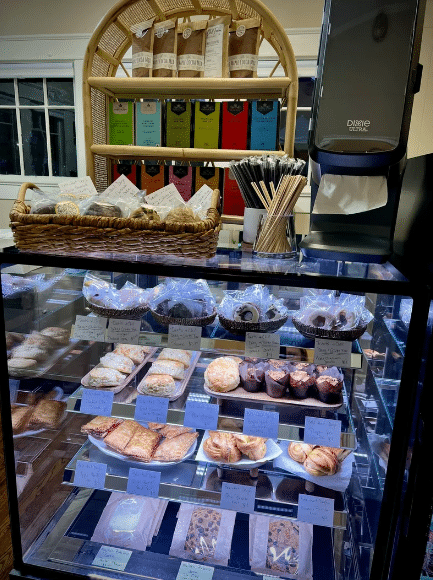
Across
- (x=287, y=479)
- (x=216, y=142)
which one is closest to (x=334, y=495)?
(x=287, y=479)

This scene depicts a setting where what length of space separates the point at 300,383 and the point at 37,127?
160 inches

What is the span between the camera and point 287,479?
1.41 m

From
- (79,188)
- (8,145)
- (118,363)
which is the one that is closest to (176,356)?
(118,363)

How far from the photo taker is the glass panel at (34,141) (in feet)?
13.4

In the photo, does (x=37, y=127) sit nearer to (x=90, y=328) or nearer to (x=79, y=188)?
(x=79, y=188)

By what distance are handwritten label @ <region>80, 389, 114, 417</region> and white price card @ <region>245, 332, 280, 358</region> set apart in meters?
0.53

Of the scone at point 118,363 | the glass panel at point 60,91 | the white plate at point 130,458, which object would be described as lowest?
the white plate at point 130,458

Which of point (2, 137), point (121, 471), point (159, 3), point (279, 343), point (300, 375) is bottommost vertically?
point (121, 471)

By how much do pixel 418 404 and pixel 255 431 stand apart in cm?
47

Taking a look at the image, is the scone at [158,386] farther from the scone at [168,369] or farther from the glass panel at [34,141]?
the glass panel at [34,141]

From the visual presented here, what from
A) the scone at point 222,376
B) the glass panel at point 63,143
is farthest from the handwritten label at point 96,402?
the glass panel at point 63,143

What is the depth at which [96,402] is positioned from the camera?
1.32 meters

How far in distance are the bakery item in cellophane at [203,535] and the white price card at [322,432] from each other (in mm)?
561

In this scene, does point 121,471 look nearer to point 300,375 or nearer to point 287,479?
point 287,479
